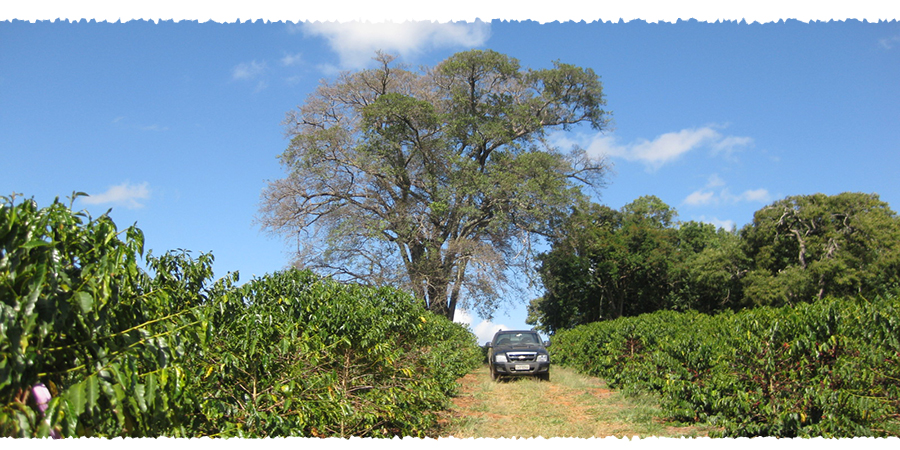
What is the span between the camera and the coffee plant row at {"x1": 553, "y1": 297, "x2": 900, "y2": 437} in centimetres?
547

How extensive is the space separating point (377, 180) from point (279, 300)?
20.8 m

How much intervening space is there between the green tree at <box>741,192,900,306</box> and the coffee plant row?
25.1 m

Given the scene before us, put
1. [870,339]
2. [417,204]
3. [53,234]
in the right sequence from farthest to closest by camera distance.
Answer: [417,204]
[870,339]
[53,234]

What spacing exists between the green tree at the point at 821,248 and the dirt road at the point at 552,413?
21.8 metres

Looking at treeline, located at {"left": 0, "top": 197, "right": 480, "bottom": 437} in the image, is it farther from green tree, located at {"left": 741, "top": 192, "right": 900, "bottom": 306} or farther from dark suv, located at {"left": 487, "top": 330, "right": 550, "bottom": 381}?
green tree, located at {"left": 741, "top": 192, "right": 900, "bottom": 306}

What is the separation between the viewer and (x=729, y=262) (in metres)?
35.9

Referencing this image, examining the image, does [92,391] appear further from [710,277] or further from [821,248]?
[710,277]

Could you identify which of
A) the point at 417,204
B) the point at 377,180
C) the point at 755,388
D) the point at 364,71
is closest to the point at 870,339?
the point at 755,388

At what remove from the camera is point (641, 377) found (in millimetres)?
12211

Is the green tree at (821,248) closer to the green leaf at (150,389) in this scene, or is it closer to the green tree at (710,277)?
the green tree at (710,277)

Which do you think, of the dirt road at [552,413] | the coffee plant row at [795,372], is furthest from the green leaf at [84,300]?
the dirt road at [552,413]

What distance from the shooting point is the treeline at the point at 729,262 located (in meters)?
30.4

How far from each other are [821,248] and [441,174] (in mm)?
21494

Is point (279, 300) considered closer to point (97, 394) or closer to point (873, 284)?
point (97, 394)
